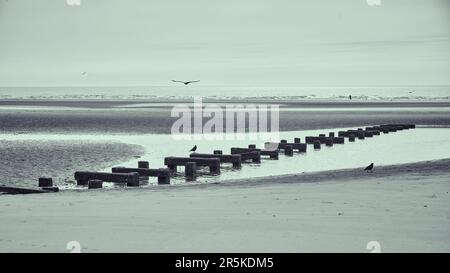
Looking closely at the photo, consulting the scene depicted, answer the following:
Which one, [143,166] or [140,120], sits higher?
[140,120]

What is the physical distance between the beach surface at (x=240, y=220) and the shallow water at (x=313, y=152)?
23.4 ft

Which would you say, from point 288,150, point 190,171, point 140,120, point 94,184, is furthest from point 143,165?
point 140,120

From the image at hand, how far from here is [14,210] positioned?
36.1ft

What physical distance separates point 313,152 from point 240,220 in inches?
840

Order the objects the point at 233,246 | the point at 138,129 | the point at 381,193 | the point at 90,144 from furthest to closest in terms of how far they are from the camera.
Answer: the point at 138,129 < the point at 90,144 < the point at 381,193 < the point at 233,246

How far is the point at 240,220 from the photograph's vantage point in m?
9.70

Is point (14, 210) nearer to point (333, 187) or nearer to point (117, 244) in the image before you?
point (117, 244)

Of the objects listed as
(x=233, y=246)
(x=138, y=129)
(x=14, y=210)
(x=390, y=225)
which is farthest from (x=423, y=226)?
(x=138, y=129)

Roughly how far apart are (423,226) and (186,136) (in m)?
33.2

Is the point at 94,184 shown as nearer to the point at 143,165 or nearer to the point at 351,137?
the point at 143,165

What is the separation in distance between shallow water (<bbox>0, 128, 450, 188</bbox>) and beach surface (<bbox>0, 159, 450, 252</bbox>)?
23.4 feet

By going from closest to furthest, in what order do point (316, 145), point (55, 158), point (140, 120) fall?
point (55, 158), point (316, 145), point (140, 120)
